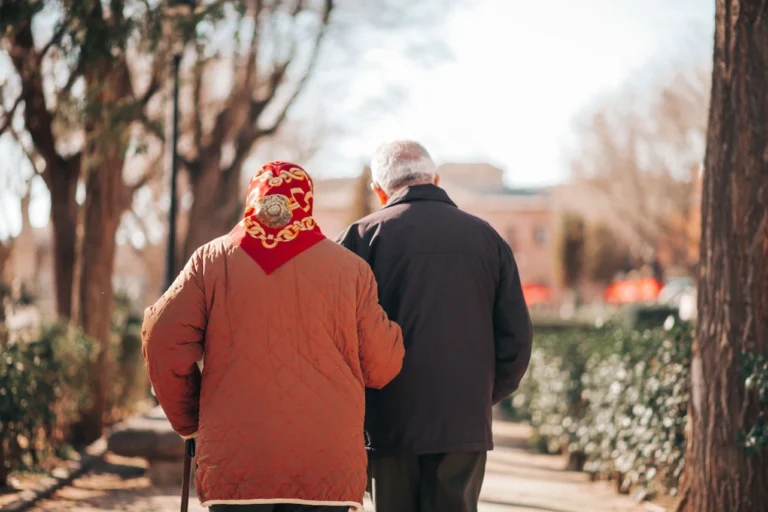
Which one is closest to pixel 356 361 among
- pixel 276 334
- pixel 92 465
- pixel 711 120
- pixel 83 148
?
pixel 276 334

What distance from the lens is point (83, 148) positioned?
40.0 feet

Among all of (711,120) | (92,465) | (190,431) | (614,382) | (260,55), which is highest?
(260,55)

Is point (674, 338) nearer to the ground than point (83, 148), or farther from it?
nearer to the ground

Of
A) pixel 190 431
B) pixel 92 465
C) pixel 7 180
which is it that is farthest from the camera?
pixel 7 180

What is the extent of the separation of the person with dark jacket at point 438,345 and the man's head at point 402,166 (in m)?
0.08

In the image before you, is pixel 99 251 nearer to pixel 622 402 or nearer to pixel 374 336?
pixel 622 402

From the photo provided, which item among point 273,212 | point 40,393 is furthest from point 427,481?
point 40,393

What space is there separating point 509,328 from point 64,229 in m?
9.84

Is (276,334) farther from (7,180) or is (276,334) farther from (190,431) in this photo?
(7,180)

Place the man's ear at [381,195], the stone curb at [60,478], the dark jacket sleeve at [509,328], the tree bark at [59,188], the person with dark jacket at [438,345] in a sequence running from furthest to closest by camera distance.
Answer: the tree bark at [59,188] → the stone curb at [60,478] → the man's ear at [381,195] → the dark jacket sleeve at [509,328] → the person with dark jacket at [438,345]

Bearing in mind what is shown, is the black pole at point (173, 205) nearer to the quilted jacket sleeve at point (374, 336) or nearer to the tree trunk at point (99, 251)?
the tree trunk at point (99, 251)

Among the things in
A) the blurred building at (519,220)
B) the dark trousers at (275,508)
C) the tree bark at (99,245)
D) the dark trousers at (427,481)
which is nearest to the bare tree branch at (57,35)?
the tree bark at (99,245)

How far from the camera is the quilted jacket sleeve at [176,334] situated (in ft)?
11.4

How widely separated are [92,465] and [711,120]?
6574 mm
